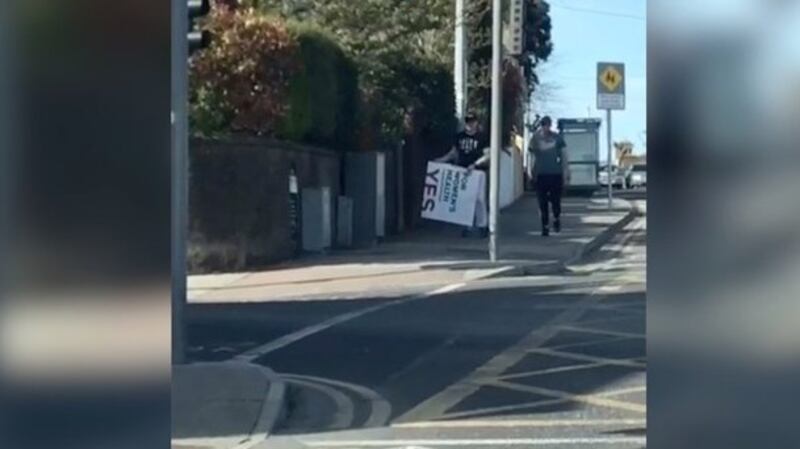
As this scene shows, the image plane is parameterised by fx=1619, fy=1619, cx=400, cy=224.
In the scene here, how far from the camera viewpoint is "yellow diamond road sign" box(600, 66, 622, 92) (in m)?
30.8

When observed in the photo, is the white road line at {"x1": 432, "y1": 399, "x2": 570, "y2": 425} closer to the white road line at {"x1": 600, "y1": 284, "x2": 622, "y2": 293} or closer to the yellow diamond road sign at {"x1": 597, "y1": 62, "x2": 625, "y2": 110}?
the white road line at {"x1": 600, "y1": 284, "x2": 622, "y2": 293}

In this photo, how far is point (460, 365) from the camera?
11.3m

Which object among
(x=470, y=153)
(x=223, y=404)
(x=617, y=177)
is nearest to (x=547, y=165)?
(x=470, y=153)

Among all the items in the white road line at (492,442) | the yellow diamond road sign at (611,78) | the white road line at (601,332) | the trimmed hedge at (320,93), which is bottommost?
the white road line at (492,442)

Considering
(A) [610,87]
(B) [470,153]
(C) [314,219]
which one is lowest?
(C) [314,219]

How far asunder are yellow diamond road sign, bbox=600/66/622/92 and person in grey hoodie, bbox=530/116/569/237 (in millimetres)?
5793

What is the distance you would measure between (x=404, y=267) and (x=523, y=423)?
10467mm

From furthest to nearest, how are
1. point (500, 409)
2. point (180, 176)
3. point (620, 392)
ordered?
point (180, 176) < point (620, 392) < point (500, 409)

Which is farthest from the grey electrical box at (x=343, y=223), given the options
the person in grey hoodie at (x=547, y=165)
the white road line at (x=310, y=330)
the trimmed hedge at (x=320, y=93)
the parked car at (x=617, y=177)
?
the parked car at (x=617, y=177)

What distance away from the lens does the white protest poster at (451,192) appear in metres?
22.6

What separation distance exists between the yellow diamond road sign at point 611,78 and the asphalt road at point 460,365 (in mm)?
14308

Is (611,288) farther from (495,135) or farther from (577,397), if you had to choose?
(577,397)

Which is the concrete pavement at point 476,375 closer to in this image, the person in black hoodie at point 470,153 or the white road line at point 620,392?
the white road line at point 620,392

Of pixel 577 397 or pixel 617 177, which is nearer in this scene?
pixel 577 397
